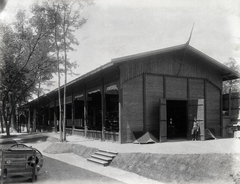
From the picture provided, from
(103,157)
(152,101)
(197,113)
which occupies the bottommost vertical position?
(103,157)

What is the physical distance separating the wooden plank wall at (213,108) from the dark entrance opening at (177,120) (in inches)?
61.0

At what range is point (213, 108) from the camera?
18.0 m

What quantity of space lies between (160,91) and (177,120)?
171 inches

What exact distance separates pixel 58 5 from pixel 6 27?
8873 millimetres

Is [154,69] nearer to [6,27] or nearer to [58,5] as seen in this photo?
[58,5]

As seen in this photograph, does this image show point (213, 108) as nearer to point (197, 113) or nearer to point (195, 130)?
point (197, 113)

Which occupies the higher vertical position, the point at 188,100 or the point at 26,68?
the point at 26,68

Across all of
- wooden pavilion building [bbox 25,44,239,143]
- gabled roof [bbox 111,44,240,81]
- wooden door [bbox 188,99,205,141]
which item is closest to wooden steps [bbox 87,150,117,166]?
wooden pavilion building [bbox 25,44,239,143]

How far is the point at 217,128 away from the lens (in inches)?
709

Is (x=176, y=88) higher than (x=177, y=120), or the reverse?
(x=176, y=88)

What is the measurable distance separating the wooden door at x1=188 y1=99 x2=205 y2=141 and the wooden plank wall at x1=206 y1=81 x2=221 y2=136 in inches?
60.6

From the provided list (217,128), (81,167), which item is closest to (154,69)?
(217,128)

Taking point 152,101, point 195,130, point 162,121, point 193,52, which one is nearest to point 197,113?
point 195,130

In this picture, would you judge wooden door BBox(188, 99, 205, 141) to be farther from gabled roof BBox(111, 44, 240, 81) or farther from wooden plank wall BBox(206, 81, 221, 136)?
gabled roof BBox(111, 44, 240, 81)
